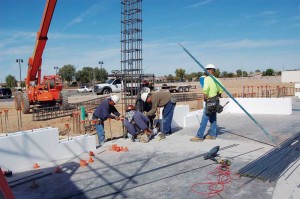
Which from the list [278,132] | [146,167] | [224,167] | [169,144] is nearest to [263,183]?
[224,167]

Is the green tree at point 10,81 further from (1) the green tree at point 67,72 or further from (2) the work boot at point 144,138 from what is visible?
(2) the work boot at point 144,138

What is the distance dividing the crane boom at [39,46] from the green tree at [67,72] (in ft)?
224

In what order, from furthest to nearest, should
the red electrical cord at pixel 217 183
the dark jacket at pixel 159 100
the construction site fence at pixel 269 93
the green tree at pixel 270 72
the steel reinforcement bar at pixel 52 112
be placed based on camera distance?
1. the green tree at pixel 270 72
2. the construction site fence at pixel 269 93
3. the steel reinforcement bar at pixel 52 112
4. the dark jacket at pixel 159 100
5. the red electrical cord at pixel 217 183

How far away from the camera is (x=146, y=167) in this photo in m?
5.77

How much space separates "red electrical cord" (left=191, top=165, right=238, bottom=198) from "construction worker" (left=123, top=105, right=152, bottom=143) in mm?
3036

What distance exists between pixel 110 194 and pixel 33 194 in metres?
1.22

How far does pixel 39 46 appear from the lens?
49.3 ft

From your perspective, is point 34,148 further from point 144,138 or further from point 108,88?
point 108,88

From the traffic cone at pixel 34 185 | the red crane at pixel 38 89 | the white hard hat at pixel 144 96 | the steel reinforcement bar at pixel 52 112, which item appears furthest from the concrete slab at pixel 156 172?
the red crane at pixel 38 89

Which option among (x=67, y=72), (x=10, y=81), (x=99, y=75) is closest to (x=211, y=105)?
(x=99, y=75)

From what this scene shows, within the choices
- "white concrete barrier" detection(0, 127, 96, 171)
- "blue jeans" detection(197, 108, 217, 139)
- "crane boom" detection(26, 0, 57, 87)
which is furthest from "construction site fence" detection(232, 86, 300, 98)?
"white concrete barrier" detection(0, 127, 96, 171)

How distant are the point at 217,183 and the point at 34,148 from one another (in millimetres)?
3747

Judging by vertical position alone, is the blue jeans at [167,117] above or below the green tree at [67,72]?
below

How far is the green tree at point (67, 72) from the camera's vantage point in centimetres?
8400
